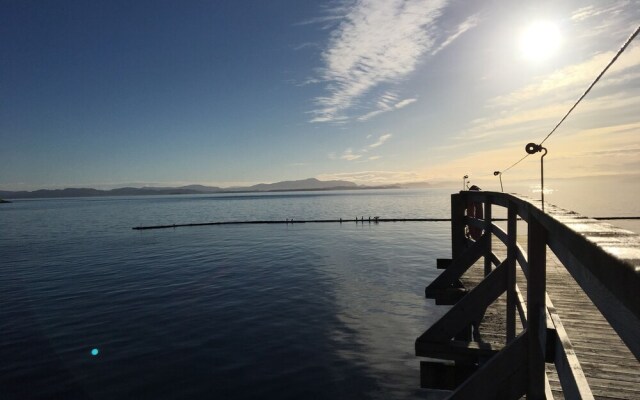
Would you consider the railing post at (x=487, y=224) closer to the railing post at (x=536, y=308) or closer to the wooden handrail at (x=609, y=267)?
the railing post at (x=536, y=308)

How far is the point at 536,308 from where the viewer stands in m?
3.79

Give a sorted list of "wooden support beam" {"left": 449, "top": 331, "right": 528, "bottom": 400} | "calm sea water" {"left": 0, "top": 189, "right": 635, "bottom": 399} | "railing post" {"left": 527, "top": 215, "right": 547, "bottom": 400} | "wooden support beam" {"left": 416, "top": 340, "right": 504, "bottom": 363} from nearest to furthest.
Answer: "railing post" {"left": 527, "top": 215, "right": 547, "bottom": 400} < "wooden support beam" {"left": 449, "top": 331, "right": 528, "bottom": 400} < "wooden support beam" {"left": 416, "top": 340, "right": 504, "bottom": 363} < "calm sea water" {"left": 0, "top": 189, "right": 635, "bottom": 399}

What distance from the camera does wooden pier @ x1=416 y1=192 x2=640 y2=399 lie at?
165 cm

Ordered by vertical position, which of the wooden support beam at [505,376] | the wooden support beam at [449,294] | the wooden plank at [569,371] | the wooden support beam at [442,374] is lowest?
the wooden support beam at [442,374]

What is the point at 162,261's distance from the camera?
36469 millimetres

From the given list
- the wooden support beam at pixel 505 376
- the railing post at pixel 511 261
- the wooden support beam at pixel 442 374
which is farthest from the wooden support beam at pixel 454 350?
the wooden support beam at pixel 505 376

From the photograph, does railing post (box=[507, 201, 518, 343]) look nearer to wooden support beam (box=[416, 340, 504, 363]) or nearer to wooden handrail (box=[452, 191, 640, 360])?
wooden support beam (box=[416, 340, 504, 363])

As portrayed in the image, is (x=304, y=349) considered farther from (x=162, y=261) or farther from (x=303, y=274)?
(x=162, y=261)

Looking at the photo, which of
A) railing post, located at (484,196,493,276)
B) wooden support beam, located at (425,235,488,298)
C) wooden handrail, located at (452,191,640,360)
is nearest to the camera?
wooden handrail, located at (452,191,640,360)

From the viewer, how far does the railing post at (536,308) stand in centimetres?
355

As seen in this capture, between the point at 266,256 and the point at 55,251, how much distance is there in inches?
1149

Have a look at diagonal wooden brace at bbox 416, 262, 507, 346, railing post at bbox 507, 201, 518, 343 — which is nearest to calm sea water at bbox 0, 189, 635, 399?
diagonal wooden brace at bbox 416, 262, 507, 346

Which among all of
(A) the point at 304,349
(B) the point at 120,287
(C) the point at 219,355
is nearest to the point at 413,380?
(A) the point at 304,349

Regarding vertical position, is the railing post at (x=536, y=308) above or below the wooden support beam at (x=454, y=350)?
above
